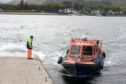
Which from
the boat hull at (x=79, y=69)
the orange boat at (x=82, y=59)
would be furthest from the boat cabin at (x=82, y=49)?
the boat hull at (x=79, y=69)

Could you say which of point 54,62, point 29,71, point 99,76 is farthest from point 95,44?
point 29,71

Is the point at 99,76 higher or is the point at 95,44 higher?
the point at 95,44

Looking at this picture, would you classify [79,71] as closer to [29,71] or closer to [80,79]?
[80,79]

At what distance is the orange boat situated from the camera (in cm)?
3459

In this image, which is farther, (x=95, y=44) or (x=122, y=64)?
(x=122, y=64)

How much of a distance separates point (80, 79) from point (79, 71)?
3.20 ft

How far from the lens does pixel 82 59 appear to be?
35188 mm

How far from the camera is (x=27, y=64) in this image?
33.2 m

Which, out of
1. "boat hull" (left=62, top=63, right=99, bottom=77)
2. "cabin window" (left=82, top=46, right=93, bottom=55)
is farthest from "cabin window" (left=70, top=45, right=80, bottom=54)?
→ "boat hull" (left=62, top=63, right=99, bottom=77)

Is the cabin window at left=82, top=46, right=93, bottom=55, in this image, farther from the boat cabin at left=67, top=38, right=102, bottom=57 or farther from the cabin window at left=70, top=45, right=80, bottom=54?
the cabin window at left=70, top=45, right=80, bottom=54

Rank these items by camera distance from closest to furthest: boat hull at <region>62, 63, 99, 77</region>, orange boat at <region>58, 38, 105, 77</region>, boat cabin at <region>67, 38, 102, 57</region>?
boat hull at <region>62, 63, 99, 77</region>, orange boat at <region>58, 38, 105, 77</region>, boat cabin at <region>67, 38, 102, 57</region>

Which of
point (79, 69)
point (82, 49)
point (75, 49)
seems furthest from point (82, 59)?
point (75, 49)

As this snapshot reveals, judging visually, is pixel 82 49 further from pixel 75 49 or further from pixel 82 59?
pixel 82 59

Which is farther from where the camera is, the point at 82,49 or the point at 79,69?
the point at 82,49
